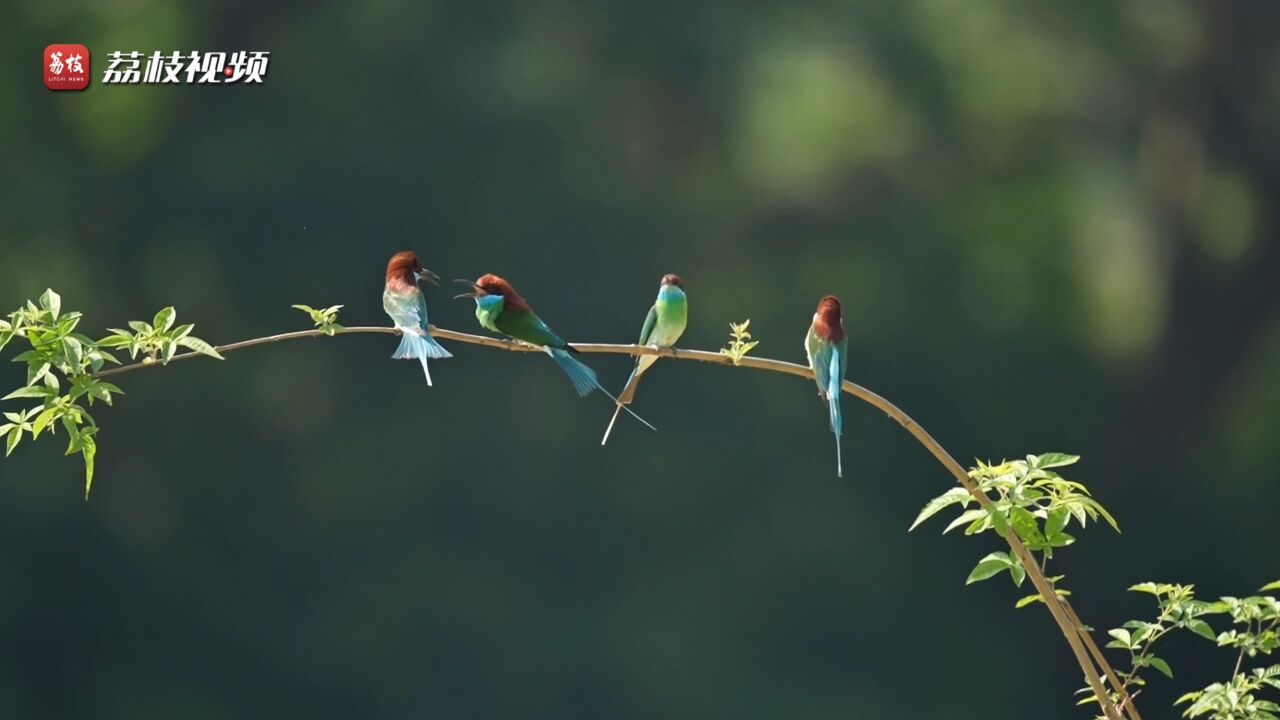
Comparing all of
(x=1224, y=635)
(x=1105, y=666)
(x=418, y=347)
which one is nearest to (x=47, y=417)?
(x=418, y=347)

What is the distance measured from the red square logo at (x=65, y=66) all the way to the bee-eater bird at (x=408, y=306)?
3142mm

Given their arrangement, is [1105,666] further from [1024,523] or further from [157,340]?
[157,340]

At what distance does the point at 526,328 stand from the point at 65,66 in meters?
3.42

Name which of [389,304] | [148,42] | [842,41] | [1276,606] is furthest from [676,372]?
[1276,606]

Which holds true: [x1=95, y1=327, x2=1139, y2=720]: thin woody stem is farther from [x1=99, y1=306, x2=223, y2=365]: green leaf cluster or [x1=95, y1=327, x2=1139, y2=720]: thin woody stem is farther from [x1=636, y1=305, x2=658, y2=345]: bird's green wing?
[x1=636, y1=305, x2=658, y2=345]: bird's green wing

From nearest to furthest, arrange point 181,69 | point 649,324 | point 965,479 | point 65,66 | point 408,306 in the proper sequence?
1. point 965,479
2. point 408,306
3. point 649,324
4. point 65,66
5. point 181,69

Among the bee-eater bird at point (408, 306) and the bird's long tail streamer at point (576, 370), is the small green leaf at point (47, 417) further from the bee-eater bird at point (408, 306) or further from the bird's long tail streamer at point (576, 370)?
the bird's long tail streamer at point (576, 370)

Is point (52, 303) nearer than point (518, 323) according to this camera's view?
Yes

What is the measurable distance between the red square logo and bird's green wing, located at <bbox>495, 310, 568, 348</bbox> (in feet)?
10.9

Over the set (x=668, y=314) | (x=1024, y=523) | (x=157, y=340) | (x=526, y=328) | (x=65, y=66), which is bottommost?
(x=1024, y=523)

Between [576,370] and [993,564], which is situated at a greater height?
[576,370]

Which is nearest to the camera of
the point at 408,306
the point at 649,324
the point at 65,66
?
the point at 408,306

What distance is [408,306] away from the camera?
5.95 ft

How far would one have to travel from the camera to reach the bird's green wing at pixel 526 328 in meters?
1.70
